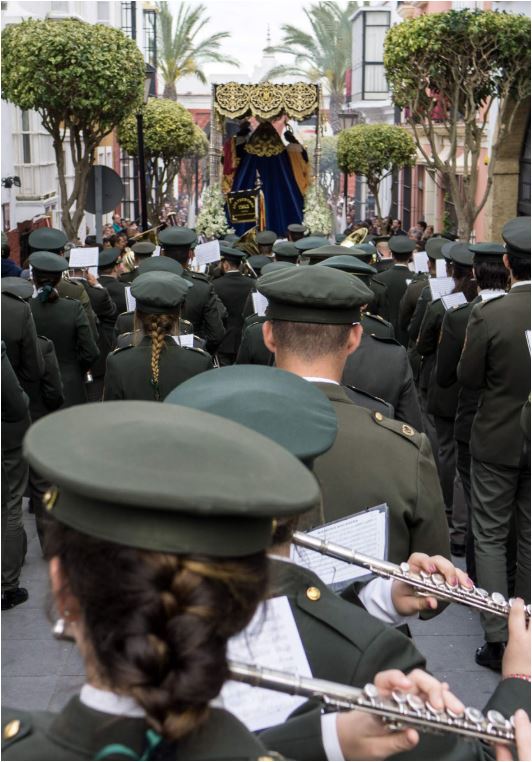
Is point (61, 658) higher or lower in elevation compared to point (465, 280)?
lower

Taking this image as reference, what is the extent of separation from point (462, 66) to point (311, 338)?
1562cm

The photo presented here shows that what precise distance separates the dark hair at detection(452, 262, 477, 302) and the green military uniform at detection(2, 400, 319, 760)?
6293mm

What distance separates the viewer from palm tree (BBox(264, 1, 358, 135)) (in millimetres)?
52938

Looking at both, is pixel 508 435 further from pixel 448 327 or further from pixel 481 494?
pixel 448 327

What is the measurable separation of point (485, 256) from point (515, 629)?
4.83m

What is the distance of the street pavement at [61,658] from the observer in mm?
5438

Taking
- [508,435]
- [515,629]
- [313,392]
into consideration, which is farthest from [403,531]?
[508,435]

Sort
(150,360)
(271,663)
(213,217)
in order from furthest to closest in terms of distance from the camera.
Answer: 1. (213,217)
2. (150,360)
3. (271,663)

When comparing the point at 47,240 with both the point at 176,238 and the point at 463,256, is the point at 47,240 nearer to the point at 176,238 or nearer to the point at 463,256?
the point at 176,238

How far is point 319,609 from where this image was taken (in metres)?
2.35

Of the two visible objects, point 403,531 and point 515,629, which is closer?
point 515,629

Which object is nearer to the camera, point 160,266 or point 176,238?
point 160,266

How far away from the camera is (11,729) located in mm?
1648

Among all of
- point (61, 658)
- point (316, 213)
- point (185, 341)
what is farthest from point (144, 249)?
point (316, 213)
